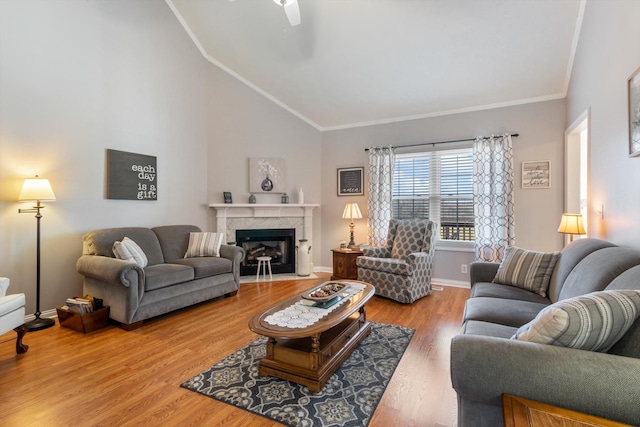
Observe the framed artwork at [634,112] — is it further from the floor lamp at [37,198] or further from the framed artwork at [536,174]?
the floor lamp at [37,198]

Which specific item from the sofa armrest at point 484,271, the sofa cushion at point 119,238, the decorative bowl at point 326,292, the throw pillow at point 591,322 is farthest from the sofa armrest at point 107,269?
the sofa armrest at point 484,271

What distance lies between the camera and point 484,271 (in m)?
2.91

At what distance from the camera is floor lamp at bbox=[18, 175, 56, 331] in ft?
9.20

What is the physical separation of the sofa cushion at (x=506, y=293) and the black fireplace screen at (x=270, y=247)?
328cm

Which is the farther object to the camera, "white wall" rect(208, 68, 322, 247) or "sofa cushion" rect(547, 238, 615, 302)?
"white wall" rect(208, 68, 322, 247)

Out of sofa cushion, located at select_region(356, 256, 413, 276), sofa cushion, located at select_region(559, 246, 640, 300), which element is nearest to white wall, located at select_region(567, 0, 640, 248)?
sofa cushion, located at select_region(559, 246, 640, 300)

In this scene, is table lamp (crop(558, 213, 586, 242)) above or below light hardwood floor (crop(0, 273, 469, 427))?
above

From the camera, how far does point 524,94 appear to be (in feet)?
13.2

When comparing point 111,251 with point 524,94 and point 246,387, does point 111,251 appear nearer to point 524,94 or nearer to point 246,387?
point 246,387

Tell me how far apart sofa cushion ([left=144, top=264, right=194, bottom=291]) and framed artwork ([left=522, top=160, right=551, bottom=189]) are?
4.48 metres

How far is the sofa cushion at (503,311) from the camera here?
1.92 metres

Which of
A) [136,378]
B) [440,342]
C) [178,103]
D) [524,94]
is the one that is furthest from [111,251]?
[524,94]

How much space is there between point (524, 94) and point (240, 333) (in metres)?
4.57

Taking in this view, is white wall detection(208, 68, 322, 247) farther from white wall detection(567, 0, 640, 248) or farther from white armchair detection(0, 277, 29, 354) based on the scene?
white wall detection(567, 0, 640, 248)
